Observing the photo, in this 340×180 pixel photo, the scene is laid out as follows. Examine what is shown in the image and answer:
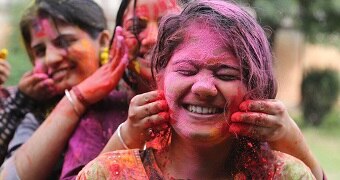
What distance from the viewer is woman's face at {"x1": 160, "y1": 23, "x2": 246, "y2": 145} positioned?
73.1 inches

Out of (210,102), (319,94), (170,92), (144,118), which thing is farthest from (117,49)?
(319,94)

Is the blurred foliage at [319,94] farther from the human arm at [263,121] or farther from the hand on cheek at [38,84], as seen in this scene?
the human arm at [263,121]

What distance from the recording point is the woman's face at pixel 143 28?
2.59m

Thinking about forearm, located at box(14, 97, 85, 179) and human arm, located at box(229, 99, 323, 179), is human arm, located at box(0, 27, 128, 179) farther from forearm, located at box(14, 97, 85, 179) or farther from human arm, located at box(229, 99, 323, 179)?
human arm, located at box(229, 99, 323, 179)

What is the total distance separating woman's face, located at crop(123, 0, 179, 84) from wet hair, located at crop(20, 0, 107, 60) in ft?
1.24

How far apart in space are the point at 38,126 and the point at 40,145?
1.06 ft

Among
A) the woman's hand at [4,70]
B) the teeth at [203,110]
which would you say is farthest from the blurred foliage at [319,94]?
the teeth at [203,110]

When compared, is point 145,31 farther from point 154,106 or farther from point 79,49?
point 154,106

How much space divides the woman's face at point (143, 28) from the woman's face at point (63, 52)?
0.32 m

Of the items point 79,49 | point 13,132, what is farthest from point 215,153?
point 13,132

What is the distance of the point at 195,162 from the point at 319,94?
11.9 metres

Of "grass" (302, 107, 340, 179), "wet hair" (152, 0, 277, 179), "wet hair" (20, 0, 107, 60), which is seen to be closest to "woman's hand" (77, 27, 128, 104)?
"wet hair" (20, 0, 107, 60)

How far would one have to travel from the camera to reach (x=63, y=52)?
9.53 ft

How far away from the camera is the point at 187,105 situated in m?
1.90
